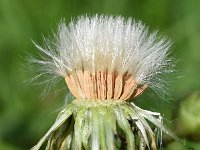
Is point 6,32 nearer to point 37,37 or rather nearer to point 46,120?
point 37,37

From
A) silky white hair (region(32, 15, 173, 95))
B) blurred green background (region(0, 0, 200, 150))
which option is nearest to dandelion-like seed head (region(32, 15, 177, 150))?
silky white hair (region(32, 15, 173, 95))

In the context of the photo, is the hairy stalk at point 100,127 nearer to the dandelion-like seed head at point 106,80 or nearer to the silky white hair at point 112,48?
the dandelion-like seed head at point 106,80

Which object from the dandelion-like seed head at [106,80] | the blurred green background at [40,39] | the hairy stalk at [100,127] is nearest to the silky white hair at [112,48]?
the dandelion-like seed head at [106,80]

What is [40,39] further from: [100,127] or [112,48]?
[100,127]

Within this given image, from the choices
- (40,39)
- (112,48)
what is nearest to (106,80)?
(112,48)

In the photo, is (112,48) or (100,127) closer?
(100,127)

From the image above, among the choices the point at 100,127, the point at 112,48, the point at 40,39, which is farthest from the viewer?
the point at 40,39

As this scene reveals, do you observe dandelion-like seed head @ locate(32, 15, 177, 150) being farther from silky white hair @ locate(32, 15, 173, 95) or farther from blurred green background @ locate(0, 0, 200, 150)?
blurred green background @ locate(0, 0, 200, 150)

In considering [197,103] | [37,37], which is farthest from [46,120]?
[197,103]
